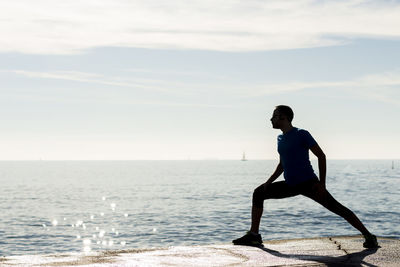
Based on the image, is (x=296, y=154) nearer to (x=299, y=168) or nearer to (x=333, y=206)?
(x=299, y=168)

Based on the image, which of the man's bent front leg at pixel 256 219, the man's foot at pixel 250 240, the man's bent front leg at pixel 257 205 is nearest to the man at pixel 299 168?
the man's bent front leg at pixel 257 205

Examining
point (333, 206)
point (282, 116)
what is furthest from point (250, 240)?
point (282, 116)

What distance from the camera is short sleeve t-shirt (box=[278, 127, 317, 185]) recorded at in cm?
705

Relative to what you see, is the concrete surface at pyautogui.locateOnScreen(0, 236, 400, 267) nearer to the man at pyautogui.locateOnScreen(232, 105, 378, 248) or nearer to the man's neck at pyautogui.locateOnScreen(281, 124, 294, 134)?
the man at pyautogui.locateOnScreen(232, 105, 378, 248)

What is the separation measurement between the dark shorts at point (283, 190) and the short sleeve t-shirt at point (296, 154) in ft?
0.20

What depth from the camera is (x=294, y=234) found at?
27203mm

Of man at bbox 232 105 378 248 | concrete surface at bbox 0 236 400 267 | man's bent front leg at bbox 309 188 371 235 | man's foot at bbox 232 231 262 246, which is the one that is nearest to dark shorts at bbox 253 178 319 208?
man at bbox 232 105 378 248

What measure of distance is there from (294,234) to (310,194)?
68.0 ft

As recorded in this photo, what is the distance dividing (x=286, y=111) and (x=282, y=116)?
0.29 feet

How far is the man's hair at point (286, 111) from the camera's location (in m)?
7.21

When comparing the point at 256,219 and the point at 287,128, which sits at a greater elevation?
the point at 287,128

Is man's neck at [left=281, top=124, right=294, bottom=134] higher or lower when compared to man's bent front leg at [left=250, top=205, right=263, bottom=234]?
higher

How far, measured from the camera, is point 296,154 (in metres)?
7.09

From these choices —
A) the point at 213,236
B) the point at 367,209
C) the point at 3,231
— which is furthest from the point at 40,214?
the point at 367,209
